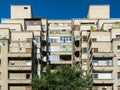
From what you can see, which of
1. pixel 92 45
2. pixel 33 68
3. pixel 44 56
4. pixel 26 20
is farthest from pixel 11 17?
pixel 92 45

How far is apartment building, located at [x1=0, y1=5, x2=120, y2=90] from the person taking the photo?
101m

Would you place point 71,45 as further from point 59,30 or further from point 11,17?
point 11,17

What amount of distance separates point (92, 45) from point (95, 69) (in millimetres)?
5461

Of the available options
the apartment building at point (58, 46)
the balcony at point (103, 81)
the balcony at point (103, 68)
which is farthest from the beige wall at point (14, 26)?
the balcony at point (103, 81)

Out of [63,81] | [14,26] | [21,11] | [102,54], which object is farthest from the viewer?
[21,11]

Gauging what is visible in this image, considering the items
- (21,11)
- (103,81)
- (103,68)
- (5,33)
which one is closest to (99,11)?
(21,11)

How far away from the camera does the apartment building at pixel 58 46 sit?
3984 inches

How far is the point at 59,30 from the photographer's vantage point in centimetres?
12581

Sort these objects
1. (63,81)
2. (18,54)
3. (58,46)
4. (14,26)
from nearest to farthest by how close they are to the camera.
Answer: (63,81) → (18,54) → (14,26) → (58,46)

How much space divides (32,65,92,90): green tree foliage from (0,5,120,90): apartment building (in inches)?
201

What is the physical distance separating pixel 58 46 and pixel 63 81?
2878cm

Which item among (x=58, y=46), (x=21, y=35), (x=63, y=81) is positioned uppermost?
(x=21, y=35)

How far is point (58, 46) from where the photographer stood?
122188mm

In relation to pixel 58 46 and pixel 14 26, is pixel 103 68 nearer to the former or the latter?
pixel 58 46
